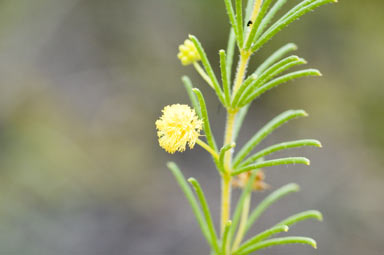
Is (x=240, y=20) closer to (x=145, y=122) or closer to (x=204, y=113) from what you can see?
(x=204, y=113)

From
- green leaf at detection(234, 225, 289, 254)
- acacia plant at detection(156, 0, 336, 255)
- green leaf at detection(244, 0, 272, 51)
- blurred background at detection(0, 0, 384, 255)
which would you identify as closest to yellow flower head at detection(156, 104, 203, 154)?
acacia plant at detection(156, 0, 336, 255)

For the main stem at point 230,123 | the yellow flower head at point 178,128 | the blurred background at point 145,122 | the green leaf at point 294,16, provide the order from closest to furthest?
the green leaf at point 294,16
the yellow flower head at point 178,128
the main stem at point 230,123
the blurred background at point 145,122

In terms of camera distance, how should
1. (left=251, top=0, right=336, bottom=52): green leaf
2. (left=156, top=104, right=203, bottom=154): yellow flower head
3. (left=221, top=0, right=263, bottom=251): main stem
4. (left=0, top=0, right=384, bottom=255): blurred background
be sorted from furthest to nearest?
(left=0, top=0, right=384, bottom=255): blurred background, (left=221, top=0, right=263, bottom=251): main stem, (left=156, top=104, right=203, bottom=154): yellow flower head, (left=251, top=0, right=336, bottom=52): green leaf

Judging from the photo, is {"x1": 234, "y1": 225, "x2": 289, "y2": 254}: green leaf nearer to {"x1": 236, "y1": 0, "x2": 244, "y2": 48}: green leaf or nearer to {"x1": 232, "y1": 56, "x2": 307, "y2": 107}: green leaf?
{"x1": 232, "y1": 56, "x2": 307, "y2": 107}: green leaf

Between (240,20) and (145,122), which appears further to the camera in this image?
(145,122)

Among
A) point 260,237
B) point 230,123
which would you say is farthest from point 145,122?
point 260,237

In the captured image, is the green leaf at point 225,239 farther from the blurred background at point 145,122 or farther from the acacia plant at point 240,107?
the blurred background at point 145,122

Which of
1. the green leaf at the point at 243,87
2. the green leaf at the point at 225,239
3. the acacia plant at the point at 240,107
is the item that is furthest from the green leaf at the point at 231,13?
the green leaf at the point at 225,239
